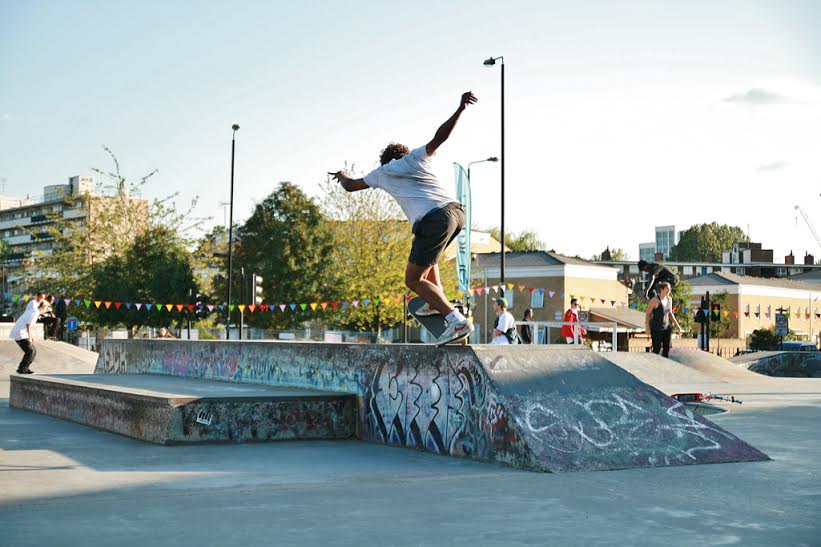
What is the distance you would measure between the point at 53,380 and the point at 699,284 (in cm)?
7835

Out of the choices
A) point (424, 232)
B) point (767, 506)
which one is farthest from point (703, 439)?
point (424, 232)

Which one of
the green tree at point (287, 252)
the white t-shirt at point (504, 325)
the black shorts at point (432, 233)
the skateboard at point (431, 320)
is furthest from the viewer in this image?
the green tree at point (287, 252)

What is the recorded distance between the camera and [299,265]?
4356 centimetres

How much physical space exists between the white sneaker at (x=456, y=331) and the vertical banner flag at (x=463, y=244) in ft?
62.7

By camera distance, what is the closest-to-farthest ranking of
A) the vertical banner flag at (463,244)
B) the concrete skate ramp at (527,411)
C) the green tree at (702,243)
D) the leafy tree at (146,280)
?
the concrete skate ramp at (527,411), the vertical banner flag at (463,244), the leafy tree at (146,280), the green tree at (702,243)

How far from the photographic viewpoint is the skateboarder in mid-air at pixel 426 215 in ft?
22.2

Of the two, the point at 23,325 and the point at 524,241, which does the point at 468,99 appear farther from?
the point at 524,241

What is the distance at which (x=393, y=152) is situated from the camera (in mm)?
7281

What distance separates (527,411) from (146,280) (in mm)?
37068

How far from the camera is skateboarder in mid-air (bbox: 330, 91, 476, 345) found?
6.77 m

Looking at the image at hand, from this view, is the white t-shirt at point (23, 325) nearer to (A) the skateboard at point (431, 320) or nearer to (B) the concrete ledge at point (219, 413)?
(B) the concrete ledge at point (219, 413)

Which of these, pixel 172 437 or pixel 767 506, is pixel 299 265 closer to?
pixel 172 437

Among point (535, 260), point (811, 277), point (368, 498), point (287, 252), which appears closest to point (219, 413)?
point (368, 498)

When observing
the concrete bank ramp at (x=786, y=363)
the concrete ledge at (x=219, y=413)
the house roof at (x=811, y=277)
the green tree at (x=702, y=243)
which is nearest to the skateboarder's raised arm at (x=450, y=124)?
the concrete ledge at (x=219, y=413)
